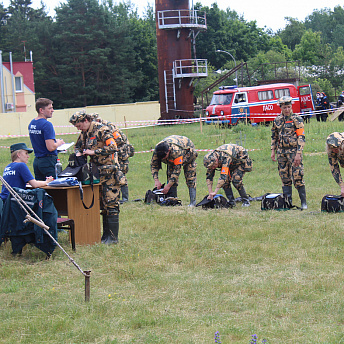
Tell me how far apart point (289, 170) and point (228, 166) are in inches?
44.0

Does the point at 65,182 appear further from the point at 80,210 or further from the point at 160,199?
the point at 160,199

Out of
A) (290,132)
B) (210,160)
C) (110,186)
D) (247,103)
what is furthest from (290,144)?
(247,103)

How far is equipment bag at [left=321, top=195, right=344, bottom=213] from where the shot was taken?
8.93 m

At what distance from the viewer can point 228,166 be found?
9.81m

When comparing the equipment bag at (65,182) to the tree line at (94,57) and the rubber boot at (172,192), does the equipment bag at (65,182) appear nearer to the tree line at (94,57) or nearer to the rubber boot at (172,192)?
the rubber boot at (172,192)

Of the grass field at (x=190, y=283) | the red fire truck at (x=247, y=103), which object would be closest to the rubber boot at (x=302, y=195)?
the grass field at (x=190, y=283)

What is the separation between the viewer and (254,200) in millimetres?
10844

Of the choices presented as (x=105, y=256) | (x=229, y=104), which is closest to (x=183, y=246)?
(x=105, y=256)

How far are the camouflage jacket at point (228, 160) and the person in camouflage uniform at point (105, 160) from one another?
2.67m

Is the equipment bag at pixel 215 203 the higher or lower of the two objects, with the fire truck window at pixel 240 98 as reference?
lower

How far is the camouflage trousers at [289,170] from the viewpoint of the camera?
9.42 metres

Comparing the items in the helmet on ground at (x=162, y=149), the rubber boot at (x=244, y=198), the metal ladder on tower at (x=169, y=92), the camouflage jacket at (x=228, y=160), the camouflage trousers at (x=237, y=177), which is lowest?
the rubber boot at (x=244, y=198)

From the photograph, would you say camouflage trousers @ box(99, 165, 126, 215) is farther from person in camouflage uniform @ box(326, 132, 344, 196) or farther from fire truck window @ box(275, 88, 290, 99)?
fire truck window @ box(275, 88, 290, 99)

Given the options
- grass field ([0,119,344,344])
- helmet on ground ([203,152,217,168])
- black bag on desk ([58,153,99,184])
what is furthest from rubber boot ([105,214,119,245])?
helmet on ground ([203,152,217,168])
